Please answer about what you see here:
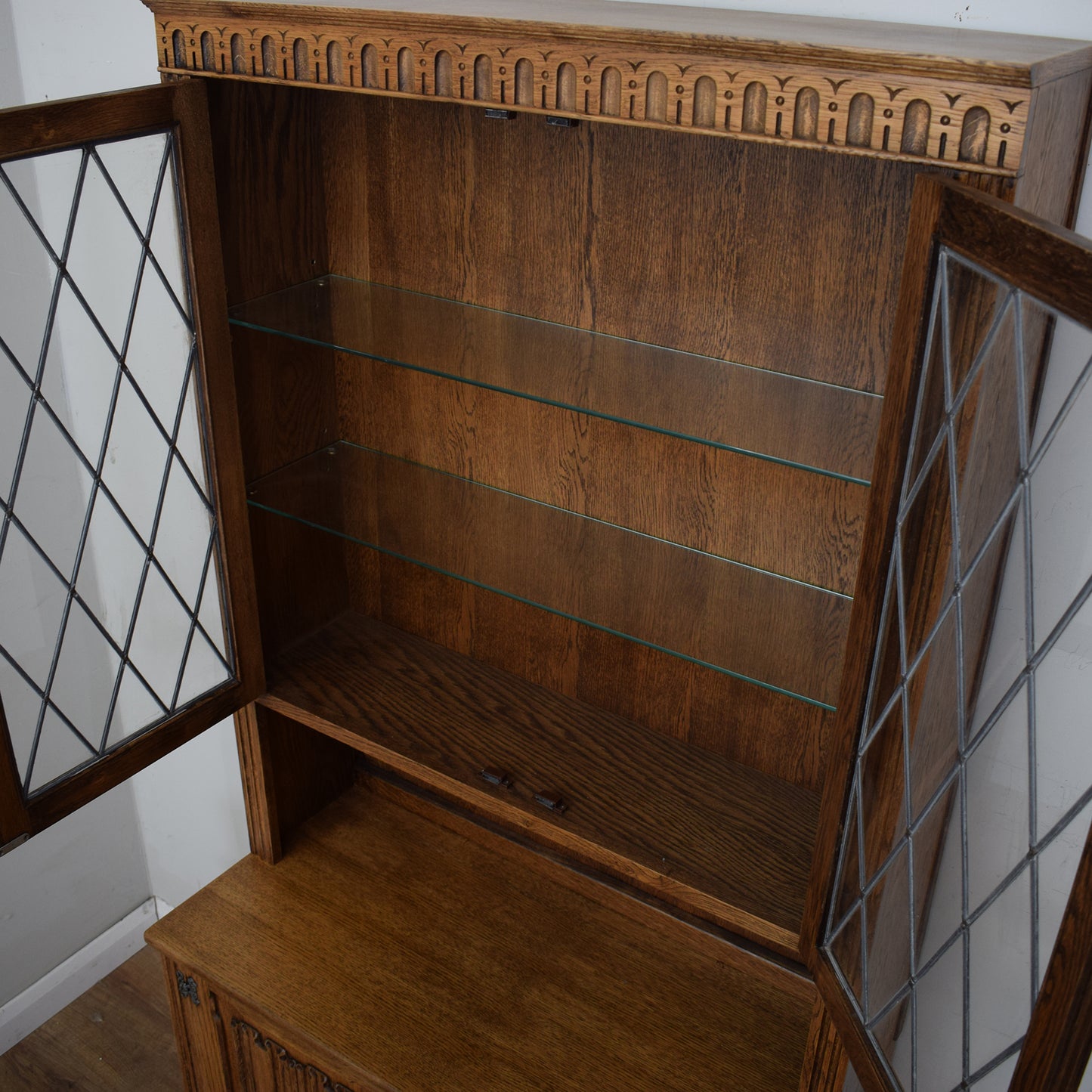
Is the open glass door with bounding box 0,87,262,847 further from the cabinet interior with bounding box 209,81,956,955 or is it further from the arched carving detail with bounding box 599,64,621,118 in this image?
the arched carving detail with bounding box 599,64,621,118

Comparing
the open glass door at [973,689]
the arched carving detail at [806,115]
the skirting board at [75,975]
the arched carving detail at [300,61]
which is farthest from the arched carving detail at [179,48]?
the skirting board at [75,975]

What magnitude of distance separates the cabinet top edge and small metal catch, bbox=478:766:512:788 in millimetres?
684

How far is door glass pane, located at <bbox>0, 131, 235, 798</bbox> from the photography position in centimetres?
89

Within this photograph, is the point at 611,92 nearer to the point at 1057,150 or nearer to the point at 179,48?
the point at 1057,150

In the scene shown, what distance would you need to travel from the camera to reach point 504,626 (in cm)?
127

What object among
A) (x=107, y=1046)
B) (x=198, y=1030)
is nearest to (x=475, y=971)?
(x=198, y=1030)

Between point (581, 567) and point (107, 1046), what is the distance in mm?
1234

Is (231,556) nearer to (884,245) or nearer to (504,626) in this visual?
(504,626)

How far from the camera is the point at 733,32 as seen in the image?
0.73m

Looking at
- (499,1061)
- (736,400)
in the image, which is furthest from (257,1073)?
(736,400)

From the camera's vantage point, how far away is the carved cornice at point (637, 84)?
63 cm

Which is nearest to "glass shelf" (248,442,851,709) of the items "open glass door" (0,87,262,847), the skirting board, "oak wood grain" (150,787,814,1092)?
"open glass door" (0,87,262,847)

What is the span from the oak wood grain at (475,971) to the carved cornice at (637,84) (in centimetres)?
85

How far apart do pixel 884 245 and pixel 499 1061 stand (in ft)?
2.84
